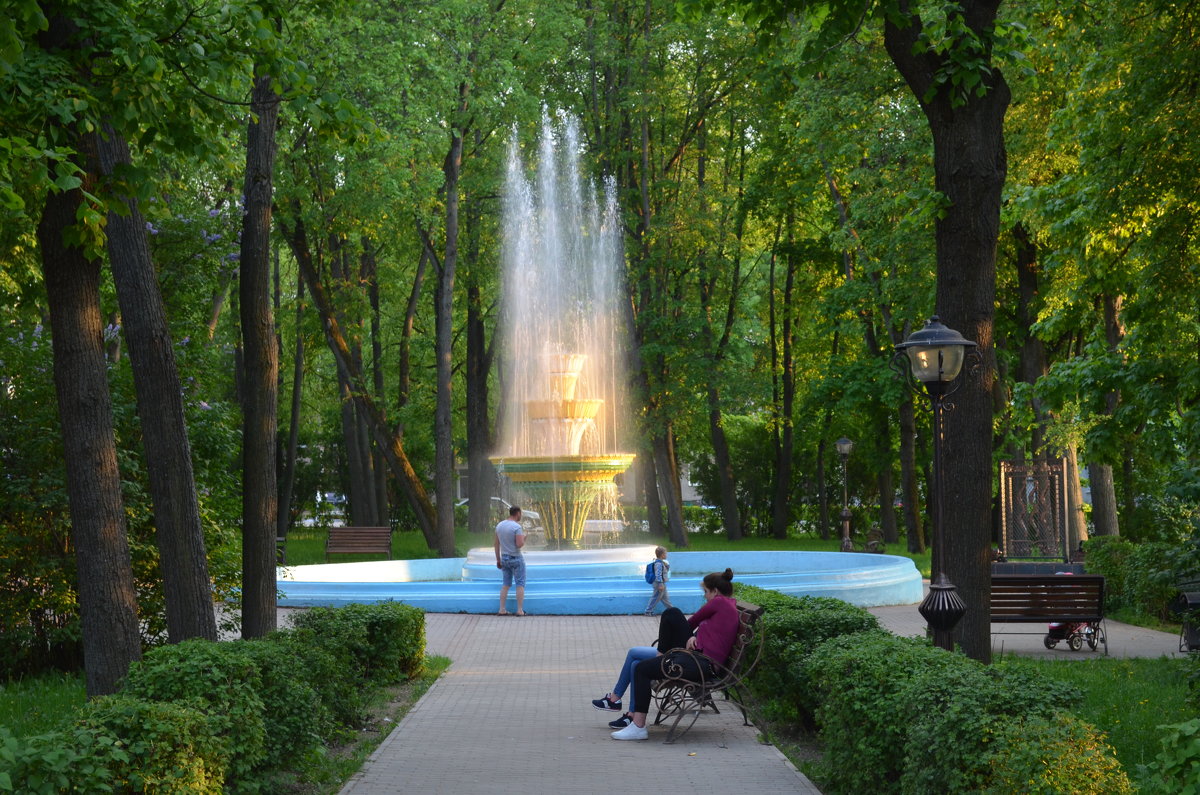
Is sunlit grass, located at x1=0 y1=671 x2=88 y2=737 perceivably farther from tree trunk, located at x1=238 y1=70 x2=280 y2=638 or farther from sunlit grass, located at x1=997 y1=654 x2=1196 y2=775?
sunlit grass, located at x1=997 y1=654 x2=1196 y2=775

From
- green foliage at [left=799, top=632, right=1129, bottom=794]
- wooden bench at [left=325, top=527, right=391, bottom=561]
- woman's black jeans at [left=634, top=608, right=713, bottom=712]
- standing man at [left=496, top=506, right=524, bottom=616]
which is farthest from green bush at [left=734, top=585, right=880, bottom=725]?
wooden bench at [left=325, top=527, right=391, bottom=561]

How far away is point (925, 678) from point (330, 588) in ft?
51.2

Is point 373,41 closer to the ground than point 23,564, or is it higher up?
higher up

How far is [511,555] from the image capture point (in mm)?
20016

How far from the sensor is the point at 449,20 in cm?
2806

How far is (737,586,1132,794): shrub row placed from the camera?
5562 millimetres

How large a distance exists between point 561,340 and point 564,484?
7.18 metres

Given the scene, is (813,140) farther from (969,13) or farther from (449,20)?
(969,13)

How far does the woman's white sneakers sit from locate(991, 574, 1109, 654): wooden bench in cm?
647

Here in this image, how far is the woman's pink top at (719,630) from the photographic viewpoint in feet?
34.5

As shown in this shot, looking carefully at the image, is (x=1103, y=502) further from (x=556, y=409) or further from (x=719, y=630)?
(x=719, y=630)

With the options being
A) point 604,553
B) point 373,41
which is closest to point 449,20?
point 373,41

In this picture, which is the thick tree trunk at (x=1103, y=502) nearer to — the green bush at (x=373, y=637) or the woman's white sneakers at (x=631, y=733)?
the green bush at (x=373, y=637)

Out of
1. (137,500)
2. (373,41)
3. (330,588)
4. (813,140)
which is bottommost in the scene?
(330,588)
